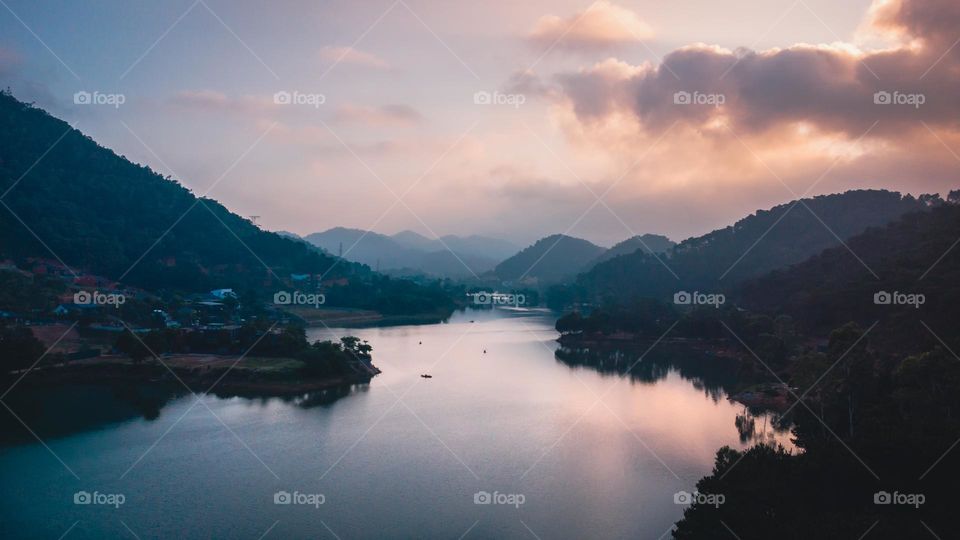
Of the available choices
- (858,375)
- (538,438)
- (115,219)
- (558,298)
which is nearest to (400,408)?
(538,438)

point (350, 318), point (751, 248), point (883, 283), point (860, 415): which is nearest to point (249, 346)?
point (860, 415)

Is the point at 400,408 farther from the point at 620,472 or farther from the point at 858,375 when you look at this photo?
the point at 858,375

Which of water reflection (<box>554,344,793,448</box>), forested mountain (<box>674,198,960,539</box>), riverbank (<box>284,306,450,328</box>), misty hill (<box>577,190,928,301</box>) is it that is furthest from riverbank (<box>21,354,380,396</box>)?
misty hill (<box>577,190,928,301</box>)

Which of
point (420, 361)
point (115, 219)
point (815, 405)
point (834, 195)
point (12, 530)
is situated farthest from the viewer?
point (834, 195)

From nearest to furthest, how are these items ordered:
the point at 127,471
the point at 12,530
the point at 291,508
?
the point at 12,530 → the point at 291,508 → the point at 127,471

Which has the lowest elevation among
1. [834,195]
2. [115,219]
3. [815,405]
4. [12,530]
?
[12,530]

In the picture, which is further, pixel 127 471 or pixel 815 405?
pixel 815 405

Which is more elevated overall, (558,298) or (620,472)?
(558,298)
